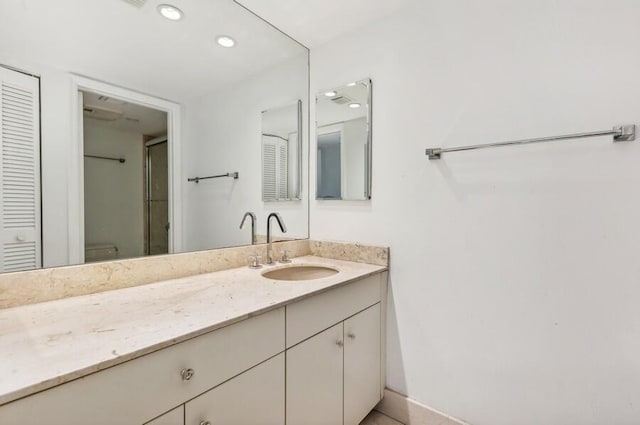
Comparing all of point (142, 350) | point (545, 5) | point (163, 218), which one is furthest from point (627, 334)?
point (163, 218)

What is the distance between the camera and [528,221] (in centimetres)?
125

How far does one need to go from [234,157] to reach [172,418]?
1.32 m

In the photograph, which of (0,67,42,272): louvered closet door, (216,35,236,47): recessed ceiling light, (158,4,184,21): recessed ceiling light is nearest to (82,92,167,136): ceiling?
(0,67,42,272): louvered closet door

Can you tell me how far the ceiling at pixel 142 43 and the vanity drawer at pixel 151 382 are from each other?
1.08 metres

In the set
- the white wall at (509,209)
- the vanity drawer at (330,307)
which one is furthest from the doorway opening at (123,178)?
the white wall at (509,209)

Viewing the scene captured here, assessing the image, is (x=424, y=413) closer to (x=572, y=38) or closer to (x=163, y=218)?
(x=163, y=218)

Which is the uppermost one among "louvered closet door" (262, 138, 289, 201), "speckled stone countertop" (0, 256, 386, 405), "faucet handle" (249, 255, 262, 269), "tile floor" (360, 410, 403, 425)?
"louvered closet door" (262, 138, 289, 201)

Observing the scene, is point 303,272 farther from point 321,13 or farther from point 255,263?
point 321,13

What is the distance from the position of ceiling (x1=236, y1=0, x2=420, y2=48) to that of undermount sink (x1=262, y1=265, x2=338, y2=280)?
4.72ft

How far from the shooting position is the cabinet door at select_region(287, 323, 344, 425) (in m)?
1.11

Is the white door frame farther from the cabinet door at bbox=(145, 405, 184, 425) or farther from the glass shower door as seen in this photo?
the cabinet door at bbox=(145, 405, 184, 425)

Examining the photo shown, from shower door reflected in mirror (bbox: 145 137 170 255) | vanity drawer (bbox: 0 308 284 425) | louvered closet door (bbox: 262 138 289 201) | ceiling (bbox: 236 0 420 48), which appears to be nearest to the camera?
vanity drawer (bbox: 0 308 284 425)

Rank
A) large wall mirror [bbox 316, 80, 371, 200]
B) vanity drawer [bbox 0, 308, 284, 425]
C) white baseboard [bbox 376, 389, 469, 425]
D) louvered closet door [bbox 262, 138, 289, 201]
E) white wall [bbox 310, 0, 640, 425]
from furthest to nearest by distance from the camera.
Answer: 1. louvered closet door [bbox 262, 138, 289, 201]
2. large wall mirror [bbox 316, 80, 371, 200]
3. white baseboard [bbox 376, 389, 469, 425]
4. white wall [bbox 310, 0, 640, 425]
5. vanity drawer [bbox 0, 308, 284, 425]

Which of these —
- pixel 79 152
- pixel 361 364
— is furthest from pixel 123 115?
pixel 361 364
